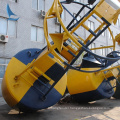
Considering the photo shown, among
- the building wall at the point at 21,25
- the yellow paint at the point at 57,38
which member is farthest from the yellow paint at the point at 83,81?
the building wall at the point at 21,25

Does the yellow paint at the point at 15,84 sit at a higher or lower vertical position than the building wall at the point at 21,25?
lower

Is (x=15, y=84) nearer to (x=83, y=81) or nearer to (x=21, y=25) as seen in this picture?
(x=83, y=81)

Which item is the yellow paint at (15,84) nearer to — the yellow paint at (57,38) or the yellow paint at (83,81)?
the yellow paint at (57,38)

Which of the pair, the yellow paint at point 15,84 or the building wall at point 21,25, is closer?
the yellow paint at point 15,84

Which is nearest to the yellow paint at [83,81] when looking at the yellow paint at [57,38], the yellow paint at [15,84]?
the yellow paint at [15,84]

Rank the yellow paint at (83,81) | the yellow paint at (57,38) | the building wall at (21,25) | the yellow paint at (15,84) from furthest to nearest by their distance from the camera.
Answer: the building wall at (21,25) → the yellow paint at (83,81) → the yellow paint at (15,84) → the yellow paint at (57,38)

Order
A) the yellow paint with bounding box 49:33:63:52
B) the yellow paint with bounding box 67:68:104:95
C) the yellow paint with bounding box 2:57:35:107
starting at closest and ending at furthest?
the yellow paint with bounding box 49:33:63:52, the yellow paint with bounding box 2:57:35:107, the yellow paint with bounding box 67:68:104:95

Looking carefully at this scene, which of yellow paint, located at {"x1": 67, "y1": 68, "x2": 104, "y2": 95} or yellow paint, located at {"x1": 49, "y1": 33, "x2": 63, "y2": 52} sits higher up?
yellow paint, located at {"x1": 49, "y1": 33, "x2": 63, "y2": 52}

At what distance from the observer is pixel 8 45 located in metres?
9.75

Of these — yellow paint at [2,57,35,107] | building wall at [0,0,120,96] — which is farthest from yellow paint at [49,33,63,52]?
building wall at [0,0,120,96]

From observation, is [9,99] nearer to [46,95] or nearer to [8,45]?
[46,95]

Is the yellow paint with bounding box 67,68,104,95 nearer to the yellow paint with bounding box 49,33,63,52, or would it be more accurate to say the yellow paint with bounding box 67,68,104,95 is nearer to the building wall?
the yellow paint with bounding box 49,33,63,52

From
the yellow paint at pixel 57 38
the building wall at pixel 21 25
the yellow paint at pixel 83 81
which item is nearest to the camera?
the yellow paint at pixel 57 38

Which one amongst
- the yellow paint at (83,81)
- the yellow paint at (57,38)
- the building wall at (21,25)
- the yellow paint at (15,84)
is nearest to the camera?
the yellow paint at (57,38)
